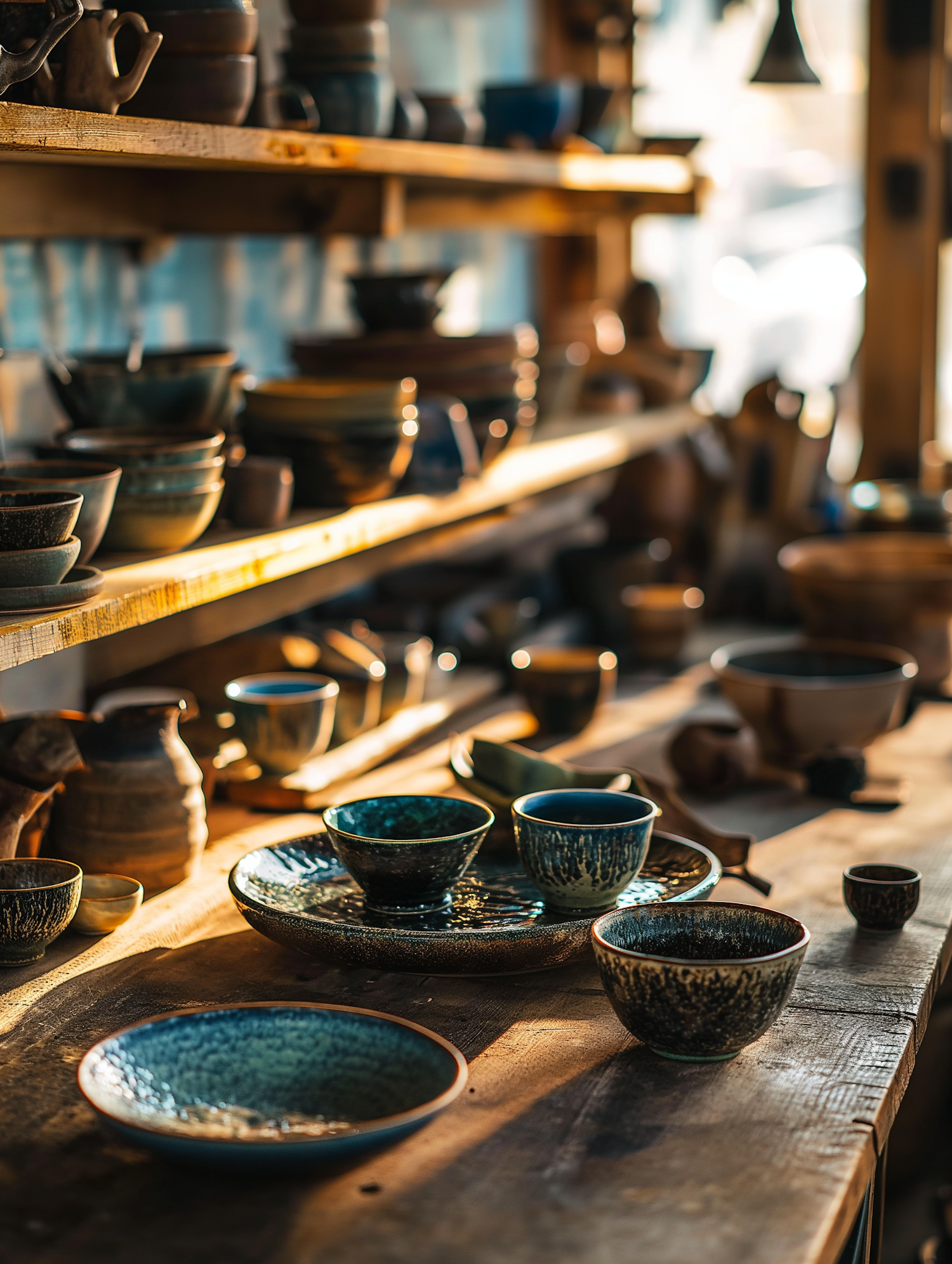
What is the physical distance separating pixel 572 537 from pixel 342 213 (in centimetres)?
136

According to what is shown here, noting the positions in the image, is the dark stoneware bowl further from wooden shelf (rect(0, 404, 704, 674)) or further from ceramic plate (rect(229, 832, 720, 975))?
ceramic plate (rect(229, 832, 720, 975))

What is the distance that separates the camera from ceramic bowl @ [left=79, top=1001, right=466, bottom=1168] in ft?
3.39

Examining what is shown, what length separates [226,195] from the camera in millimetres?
2027

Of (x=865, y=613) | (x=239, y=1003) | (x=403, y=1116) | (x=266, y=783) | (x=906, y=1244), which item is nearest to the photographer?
(x=403, y=1116)

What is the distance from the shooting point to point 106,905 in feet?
4.92

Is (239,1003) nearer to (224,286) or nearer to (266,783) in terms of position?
(266,783)

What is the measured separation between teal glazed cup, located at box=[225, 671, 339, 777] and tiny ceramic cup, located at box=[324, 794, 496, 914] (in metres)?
0.37

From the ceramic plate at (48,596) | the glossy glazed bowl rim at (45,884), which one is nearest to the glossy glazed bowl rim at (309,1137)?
the glossy glazed bowl rim at (45,884)

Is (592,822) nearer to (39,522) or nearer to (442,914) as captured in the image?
(442,914)

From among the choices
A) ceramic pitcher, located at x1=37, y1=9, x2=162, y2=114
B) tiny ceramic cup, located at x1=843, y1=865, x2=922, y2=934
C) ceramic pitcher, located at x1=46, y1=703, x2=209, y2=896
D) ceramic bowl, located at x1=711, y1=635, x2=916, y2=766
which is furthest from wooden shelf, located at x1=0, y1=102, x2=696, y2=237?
tiny ceramic cup, located at x1=843, y1=865, x2=922, y2=934

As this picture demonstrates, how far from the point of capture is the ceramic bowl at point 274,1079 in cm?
103

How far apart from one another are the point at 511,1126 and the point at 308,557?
2.55ft

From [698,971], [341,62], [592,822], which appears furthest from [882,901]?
[341,62]

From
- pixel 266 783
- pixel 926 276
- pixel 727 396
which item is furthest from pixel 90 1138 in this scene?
pixel 727 396
